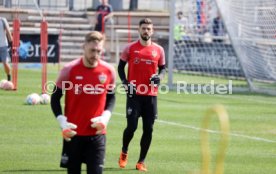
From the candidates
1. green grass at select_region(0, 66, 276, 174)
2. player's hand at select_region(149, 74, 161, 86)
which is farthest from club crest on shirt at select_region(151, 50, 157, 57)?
green grass at select_region(0, 66, 276, 174)

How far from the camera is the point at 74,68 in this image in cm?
1045

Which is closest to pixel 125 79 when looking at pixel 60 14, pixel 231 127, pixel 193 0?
pixel 231 127

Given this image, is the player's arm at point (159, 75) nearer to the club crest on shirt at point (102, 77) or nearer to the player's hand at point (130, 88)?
the player's hand at point (130, 88)

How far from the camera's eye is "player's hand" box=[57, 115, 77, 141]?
1016 cm

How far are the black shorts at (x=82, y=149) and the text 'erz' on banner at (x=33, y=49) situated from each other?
25.6 m

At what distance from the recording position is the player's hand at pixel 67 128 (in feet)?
33.3

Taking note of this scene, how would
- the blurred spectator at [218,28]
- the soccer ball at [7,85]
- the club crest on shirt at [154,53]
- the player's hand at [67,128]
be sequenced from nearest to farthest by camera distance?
the player's hand at [67,128]
the club crest on shirt at [154,53]
the soccer ball at [7,85]
the blurred spectator at [218,28]

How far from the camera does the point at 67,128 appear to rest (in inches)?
401

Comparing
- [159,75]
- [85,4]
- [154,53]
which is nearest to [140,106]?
[159,75]

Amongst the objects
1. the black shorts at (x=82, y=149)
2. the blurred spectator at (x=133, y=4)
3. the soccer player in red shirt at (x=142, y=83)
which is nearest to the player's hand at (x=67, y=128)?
the black shorts at (x=82, y=149)

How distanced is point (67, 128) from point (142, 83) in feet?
15.6

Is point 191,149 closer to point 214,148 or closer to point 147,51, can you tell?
point 214,148

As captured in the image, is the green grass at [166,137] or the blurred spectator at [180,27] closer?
the green grass at [166,137]

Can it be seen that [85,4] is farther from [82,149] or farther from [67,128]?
[67,128]
